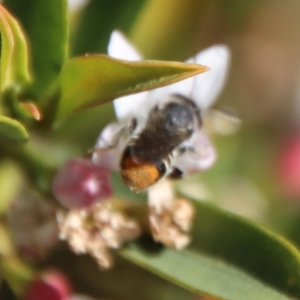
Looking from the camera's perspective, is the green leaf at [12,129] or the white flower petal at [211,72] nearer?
the green leaf at [12,129]

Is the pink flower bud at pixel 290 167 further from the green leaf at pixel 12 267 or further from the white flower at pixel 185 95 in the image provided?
the green leaf at pixel 12 267

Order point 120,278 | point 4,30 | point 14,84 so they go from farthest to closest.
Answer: point 120,278, point 14,84, point 4,30

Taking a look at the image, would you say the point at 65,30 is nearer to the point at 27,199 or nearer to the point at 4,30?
the point at 4,30

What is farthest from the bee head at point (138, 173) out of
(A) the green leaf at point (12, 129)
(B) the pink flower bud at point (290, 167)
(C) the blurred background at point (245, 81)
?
(B) the pink flower bud at point (290, 167)

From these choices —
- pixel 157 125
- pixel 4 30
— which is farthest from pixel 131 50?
pixel 4 30

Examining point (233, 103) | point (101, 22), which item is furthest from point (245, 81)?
point (101, 22)

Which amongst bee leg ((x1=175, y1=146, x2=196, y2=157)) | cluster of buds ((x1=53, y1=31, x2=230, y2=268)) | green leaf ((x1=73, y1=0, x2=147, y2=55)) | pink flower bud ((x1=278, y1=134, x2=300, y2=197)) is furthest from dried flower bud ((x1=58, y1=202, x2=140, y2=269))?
pink flower bud ((x1=278, y1=134, x2=300, y2=197))

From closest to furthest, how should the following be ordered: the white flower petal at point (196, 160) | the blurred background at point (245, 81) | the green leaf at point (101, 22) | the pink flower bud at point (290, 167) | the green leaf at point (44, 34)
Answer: the green leaf at point (44, 34)
the white flower petal at point (196, 160)
the green leaf at point (101, 22)
the blurred background at point (245, 81)
the pink flower bud at point (290, 167)
